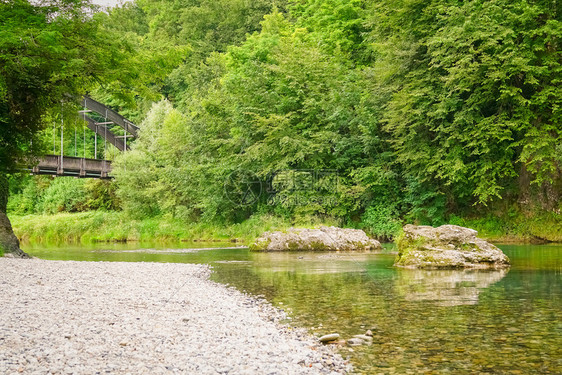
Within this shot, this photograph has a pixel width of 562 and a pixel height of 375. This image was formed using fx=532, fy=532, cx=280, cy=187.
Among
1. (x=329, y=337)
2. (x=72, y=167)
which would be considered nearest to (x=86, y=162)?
(x=72, y=167)

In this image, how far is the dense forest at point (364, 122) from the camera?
21078 mm

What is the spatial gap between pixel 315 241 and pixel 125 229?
2038 centimetres

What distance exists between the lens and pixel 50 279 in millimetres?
9758

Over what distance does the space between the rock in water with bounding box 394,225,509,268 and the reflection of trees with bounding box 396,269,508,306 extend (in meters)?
0.79

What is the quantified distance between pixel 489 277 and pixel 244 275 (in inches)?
210

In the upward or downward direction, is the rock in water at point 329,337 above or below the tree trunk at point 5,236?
below

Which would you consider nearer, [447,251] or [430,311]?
[430,311]

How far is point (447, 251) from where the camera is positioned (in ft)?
45.2

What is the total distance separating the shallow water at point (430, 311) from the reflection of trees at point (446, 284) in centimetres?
2

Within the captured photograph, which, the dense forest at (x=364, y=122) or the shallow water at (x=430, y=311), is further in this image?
the dense forest at (x=364, y=122)

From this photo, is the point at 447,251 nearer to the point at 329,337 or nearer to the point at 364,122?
the point at 329,337

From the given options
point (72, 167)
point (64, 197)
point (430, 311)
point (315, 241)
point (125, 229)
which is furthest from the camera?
point (64, 197)

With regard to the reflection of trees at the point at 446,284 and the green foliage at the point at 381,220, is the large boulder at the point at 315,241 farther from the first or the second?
the reflection of trees at the point at 446,284

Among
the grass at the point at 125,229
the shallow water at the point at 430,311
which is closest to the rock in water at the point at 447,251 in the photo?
the shallow water at the point at 430,311
